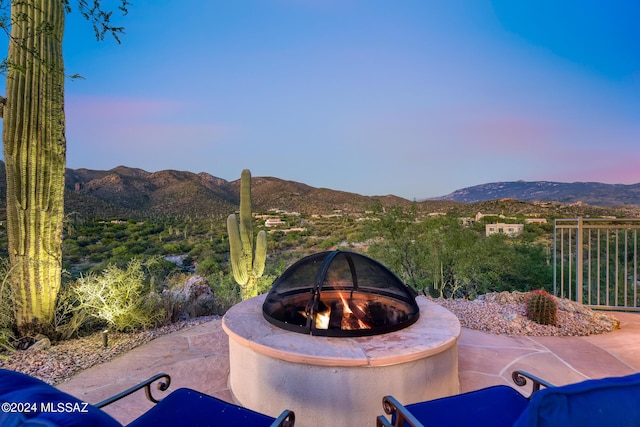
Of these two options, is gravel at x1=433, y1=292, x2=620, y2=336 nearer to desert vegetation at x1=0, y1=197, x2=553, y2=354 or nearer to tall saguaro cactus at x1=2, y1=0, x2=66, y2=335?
desert vegetation at x1=0, y1=197, x2=553, y2=354

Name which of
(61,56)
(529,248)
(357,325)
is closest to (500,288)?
(529,248)

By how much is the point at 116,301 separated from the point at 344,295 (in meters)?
2.97

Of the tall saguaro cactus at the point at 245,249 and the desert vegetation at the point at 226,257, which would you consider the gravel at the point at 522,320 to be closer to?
the desert vegetation at the point at 226,257

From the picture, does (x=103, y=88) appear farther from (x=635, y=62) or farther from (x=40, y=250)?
(x=635, y=62)

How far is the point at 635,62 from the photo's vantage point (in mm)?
8664

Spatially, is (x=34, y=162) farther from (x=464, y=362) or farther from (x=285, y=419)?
(x=464, y=362)

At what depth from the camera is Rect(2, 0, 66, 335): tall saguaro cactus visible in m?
4.03

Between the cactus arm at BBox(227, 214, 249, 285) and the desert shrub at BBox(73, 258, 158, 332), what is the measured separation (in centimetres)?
172

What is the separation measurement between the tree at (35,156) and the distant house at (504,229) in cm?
853

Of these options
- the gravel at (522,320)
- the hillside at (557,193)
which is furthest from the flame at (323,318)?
the hillside at (557,193)

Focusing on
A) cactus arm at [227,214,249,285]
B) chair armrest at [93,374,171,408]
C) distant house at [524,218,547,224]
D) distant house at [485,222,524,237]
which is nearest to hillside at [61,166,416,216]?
distant house at [524,218,547,224]

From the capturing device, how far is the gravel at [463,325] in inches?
138

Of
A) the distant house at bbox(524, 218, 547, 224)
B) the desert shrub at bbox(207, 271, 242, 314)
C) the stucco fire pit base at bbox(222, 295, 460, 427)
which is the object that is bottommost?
the desert shrub at bbox(207, 271, 242, 314)

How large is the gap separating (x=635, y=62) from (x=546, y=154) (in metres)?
3.28
